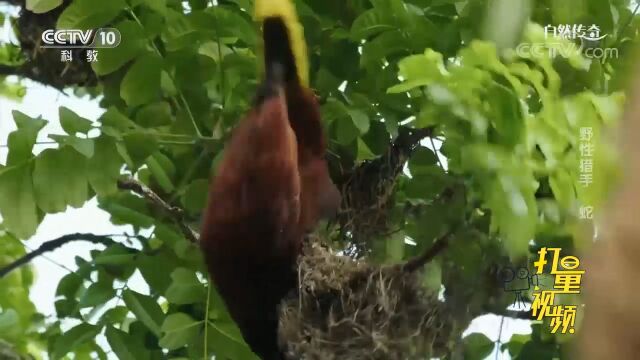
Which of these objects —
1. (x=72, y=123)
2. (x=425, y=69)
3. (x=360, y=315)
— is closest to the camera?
(x=425, y=69)

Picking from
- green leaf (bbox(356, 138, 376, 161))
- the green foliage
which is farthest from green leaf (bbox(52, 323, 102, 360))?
green leaf (bbox(356, 138, 376, 161))

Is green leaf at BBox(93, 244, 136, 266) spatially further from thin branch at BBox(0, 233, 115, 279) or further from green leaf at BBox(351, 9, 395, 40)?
green leaf at BBox(351, 9, 395, 40)

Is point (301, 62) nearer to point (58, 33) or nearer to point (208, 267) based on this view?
point (208, 267)

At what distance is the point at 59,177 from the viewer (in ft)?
2.25

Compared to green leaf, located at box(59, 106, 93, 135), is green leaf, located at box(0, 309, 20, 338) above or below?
below

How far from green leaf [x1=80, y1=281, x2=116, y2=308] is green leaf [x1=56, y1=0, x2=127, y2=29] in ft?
0.85

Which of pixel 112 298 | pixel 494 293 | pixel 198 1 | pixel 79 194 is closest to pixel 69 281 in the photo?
pixel 112 298

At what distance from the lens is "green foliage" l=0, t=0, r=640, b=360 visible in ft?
1.65

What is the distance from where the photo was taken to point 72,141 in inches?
26.2

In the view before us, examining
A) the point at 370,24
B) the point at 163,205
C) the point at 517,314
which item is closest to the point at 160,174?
the point at 163,205

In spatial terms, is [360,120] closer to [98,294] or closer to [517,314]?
[517,314]

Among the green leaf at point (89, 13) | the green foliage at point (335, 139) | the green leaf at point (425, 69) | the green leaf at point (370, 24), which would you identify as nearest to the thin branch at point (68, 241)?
the green foliage at point (335, 139)

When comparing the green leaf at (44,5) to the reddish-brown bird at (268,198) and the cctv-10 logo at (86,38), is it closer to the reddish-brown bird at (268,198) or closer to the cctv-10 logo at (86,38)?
the cctv-10 logo at (86,38)

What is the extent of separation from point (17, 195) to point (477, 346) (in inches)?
16.4
